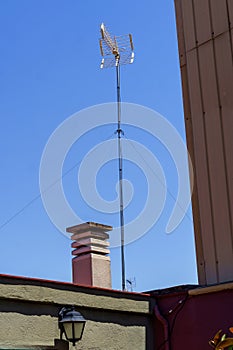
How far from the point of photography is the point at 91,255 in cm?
756

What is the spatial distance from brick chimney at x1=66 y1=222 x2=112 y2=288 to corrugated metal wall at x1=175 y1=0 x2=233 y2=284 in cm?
129

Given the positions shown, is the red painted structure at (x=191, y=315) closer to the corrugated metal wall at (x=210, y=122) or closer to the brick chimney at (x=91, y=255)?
the corrugated metal wall at (x=210, y=122)

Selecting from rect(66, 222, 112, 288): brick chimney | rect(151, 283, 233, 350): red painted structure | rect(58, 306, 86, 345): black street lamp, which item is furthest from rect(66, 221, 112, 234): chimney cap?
rect(58, 306, 86, 345): black street lamp

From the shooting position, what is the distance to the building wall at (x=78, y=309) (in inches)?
208

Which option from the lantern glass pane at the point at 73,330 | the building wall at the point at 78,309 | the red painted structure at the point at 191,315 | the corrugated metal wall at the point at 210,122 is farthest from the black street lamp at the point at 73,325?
the corrugated metal wall at the point at 210,122

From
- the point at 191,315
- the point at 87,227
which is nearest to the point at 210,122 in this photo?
the point at 87,227

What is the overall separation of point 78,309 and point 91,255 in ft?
5.78

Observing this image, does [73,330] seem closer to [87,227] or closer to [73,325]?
[73,325]

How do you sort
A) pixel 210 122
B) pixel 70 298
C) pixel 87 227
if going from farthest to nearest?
1. pixel 87 227
2. pixel 210 122
3. pixel 70 298

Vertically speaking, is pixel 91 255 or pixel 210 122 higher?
pixel 210 122

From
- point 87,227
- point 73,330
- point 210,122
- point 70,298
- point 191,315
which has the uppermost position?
point 210,122

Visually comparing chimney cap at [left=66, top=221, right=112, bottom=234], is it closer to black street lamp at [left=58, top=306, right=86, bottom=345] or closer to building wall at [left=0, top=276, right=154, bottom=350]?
building wall at [left=0, top=276, right=154, bottom=350]

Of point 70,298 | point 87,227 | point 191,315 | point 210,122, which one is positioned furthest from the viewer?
point 87,227

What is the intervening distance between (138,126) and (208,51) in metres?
1.55
